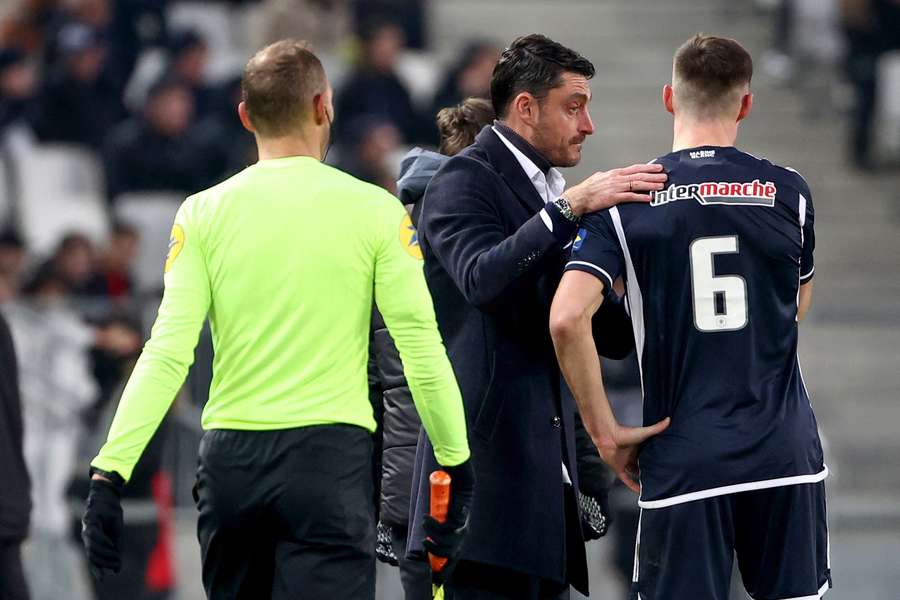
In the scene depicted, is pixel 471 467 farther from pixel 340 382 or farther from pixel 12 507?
pixel 12 507

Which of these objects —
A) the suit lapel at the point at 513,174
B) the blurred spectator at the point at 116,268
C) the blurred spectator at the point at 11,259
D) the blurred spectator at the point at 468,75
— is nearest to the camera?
the suit lapel at the point at 513,174

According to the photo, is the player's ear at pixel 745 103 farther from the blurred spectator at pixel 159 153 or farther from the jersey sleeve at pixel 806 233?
the blurred spectator at pixel 159 153

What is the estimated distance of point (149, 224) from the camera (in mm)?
11914

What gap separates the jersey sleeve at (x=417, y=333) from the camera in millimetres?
4160

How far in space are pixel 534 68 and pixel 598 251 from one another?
63cm

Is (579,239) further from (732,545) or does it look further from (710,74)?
(732,545)

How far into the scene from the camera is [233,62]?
13.9 metres

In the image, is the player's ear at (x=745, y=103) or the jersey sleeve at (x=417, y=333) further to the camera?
the player's ear at (x=745, y=103)

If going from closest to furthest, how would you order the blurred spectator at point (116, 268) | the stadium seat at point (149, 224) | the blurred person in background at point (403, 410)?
the blurred person in background at point (403, 410)
the blurred spectator at point (116, 268)
the stadium seat at point (149, 224)

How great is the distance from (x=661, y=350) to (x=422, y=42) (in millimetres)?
10438

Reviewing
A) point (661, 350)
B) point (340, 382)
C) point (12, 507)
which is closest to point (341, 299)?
point (340, 382)

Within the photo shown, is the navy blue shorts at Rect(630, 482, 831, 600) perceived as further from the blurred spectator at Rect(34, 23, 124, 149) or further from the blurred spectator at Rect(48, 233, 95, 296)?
the blurred spectator at Rect(34, 23, 124, 149)

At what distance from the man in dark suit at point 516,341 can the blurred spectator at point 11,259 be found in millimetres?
6422

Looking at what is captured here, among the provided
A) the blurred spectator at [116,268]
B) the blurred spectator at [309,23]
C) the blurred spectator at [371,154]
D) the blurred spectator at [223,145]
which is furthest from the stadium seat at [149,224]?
the blurred spectator at [309,23]
